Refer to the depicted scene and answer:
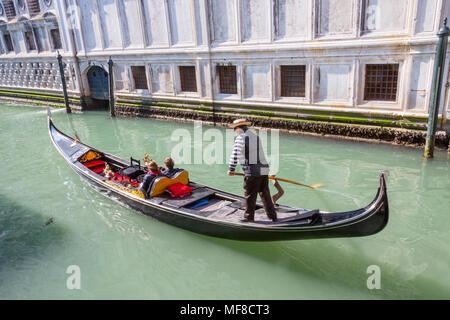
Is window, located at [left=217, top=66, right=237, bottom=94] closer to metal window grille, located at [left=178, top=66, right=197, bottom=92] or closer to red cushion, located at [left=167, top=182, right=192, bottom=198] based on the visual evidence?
metal window grille, located at [left=178, top=66, right=197, bottom=92]

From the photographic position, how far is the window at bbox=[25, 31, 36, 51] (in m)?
17.4

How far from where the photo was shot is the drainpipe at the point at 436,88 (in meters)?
6.70

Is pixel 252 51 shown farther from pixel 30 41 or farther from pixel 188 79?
pixel 30 41

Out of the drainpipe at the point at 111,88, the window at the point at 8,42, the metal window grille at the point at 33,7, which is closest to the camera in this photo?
the drainpipe at the point at 111,88

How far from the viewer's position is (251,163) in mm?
4145

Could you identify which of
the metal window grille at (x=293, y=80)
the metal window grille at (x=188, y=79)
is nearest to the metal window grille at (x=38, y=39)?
the metal window grille at (x=188, y=79)

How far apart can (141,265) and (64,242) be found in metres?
1.41

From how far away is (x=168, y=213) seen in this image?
5055 millimetres

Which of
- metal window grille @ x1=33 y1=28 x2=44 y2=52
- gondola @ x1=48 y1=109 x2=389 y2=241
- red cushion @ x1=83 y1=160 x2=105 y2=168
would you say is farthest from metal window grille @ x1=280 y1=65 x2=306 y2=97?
metal window grille @ x1=33 y1=28 x2=44 y2=52

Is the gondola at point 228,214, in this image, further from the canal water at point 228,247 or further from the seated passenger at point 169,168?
the canal water at point 228,247

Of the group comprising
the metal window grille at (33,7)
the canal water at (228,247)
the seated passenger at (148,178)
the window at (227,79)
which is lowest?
the canal water at (228,247)

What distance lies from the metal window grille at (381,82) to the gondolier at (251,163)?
5.90 metres

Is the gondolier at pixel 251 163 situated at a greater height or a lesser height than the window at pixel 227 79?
lesser
